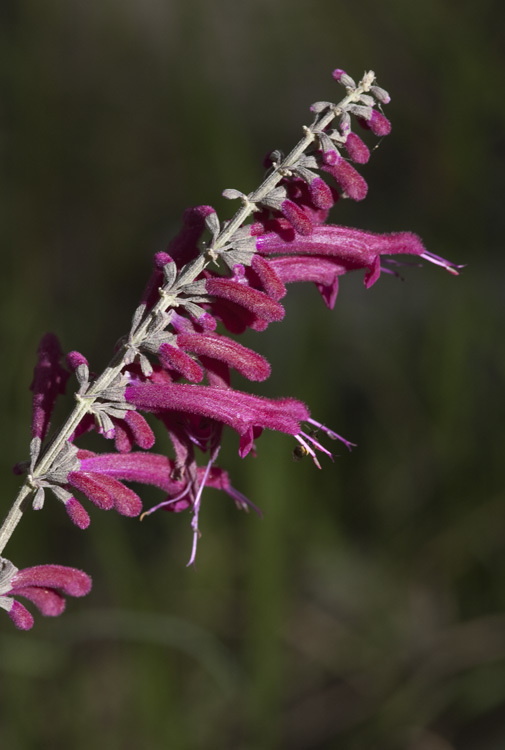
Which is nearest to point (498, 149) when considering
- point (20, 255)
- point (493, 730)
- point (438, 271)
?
point (438, 271)

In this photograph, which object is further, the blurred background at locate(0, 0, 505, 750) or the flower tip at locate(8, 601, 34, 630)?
the blurred background at locate(0, 0, 505, 750)

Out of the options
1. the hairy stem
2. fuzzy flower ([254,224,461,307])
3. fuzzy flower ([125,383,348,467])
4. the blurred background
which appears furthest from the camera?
the blurred background

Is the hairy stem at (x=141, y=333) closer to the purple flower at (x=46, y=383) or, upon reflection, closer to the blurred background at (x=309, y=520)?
the purple flower at (x=46, y=383)

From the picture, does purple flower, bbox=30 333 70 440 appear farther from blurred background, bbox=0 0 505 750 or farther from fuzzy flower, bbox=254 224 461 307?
blurred background, bbox=0 0 505 750

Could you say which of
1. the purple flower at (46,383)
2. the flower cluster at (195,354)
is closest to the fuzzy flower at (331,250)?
the flower cluster at (195,354)

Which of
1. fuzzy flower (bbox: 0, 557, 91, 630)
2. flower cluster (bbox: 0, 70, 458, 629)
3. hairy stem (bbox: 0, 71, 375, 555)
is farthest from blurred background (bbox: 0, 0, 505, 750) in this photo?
hairy stem (bbox: 0, 71, 375, 555)

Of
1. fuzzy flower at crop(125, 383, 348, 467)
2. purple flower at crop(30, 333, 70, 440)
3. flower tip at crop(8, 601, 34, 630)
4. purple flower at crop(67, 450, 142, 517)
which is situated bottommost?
flower tip at crop(8, 601, 34, 630)
